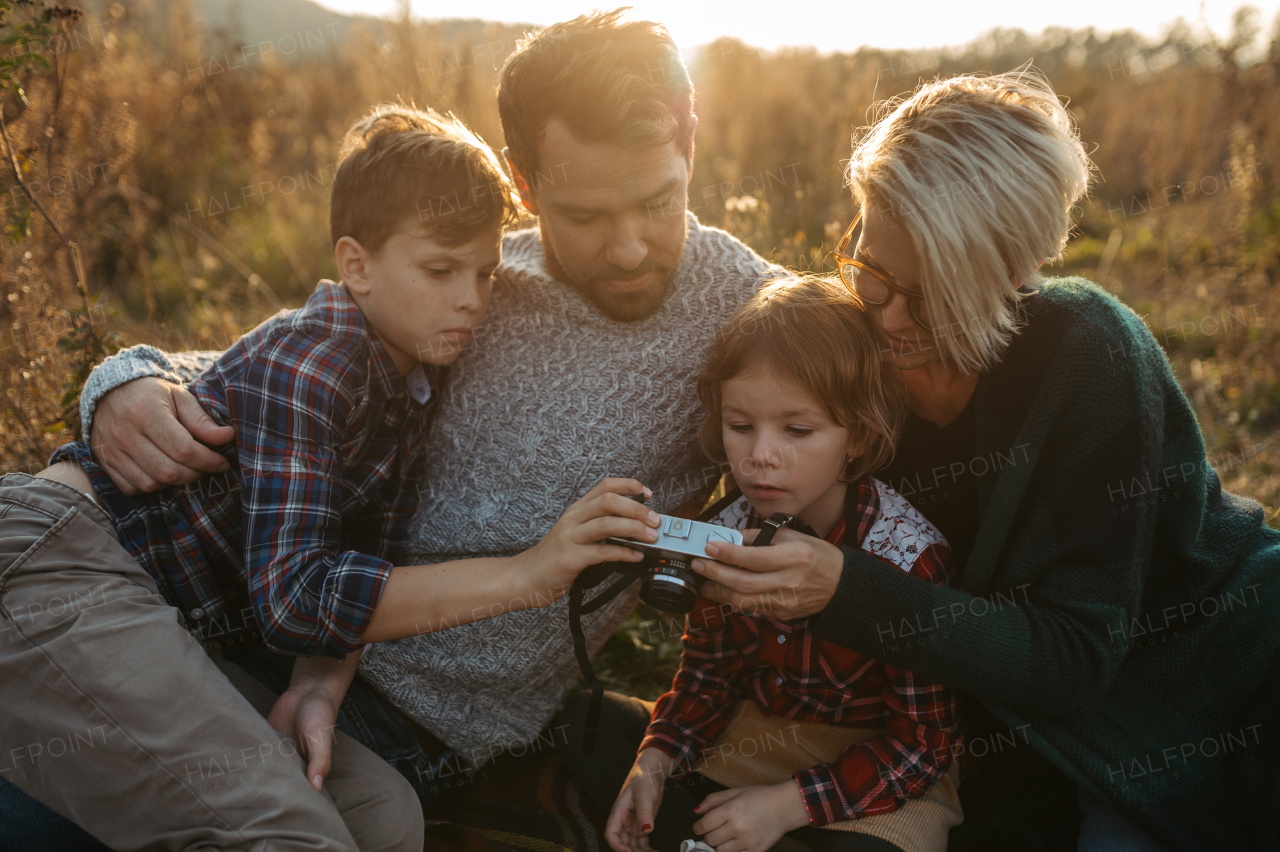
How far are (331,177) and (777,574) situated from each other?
568 centimetres

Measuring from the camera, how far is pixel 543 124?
2.19 m

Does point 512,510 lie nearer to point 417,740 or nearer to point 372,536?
point 372,536

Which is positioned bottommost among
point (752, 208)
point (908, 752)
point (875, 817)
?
point (875, 817)

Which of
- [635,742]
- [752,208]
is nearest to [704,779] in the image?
[635,742]

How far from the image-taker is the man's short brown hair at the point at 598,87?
6.77 feet

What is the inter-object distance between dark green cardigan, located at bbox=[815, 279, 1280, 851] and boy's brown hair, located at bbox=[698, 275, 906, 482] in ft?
0.82

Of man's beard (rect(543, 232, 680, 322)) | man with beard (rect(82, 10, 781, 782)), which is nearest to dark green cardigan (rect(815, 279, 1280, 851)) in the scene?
man with beard (rect(82, 10, 781, 782))

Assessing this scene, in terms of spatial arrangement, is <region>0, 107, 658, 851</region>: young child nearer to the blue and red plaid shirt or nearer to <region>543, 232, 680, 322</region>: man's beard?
the blue and red plaid shirt

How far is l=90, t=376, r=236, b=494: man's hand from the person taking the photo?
1.91m

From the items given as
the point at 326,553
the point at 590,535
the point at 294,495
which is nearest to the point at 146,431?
the point at 294,495

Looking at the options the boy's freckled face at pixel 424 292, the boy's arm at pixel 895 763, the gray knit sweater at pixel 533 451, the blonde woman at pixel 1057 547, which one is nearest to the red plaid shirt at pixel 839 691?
the boy's arm at pixel 895 763

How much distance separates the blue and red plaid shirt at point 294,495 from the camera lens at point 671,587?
610mm

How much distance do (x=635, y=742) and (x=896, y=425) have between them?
1202mm

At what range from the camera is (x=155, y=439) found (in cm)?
193
